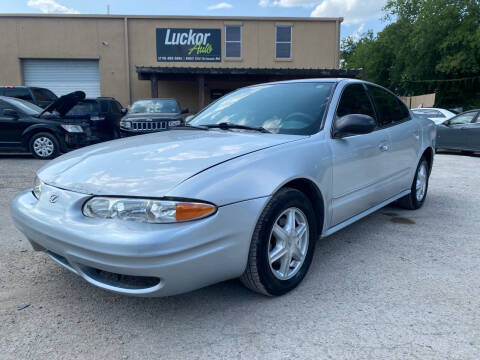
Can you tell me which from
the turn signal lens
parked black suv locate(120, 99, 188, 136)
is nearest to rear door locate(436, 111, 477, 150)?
parked black suv locate(120, 99, 188, 136)

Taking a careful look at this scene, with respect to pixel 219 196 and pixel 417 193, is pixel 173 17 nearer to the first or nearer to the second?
pixel 417 193

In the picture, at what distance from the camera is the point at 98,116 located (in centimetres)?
940

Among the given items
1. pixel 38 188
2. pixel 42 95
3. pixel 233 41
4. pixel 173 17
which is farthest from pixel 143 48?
pixel 38 188

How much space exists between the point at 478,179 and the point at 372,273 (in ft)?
16.4

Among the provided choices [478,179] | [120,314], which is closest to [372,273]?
[120,314]

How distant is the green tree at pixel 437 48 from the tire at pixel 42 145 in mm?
27707

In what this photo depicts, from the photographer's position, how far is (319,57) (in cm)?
→ 1967

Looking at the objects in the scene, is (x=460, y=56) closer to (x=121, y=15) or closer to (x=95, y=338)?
(x=121, y=15)

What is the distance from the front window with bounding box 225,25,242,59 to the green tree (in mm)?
17218

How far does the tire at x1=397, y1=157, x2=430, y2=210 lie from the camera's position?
4457mm

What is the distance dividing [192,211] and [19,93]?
11.3 meters

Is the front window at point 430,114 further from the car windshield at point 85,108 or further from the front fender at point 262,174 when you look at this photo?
the front fender at point 262,174

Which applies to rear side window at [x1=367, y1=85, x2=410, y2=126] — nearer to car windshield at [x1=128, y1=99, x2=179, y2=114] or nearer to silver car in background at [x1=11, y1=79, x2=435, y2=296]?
silver car in background at [x1=11, y1=79, x2=435, y2=296]

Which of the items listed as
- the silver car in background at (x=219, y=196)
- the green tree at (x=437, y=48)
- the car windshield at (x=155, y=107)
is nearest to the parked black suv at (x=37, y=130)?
the car windshield at (x=155, y=107)
